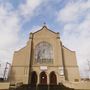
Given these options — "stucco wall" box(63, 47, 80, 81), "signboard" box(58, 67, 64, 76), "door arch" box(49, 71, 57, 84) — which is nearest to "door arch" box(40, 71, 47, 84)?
"door arch" box(49, 71, 57, 84)

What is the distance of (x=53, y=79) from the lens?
106 feet

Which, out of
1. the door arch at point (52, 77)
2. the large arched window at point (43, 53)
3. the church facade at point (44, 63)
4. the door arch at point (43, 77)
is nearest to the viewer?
the church facade at point (44, 63)

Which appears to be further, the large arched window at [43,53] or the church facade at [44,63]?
the large arched window at [43,53]

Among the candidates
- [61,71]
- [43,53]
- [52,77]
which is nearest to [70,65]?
[61,71]

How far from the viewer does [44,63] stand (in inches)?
1303

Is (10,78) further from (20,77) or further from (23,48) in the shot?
(23,48)

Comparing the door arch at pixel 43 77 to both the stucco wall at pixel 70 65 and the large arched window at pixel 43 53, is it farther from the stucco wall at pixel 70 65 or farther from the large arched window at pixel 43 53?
the stucco wall at pixel 70 65

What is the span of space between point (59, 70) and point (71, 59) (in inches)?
164

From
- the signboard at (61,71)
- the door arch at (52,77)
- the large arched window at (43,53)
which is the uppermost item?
the large arched window at (43,53)

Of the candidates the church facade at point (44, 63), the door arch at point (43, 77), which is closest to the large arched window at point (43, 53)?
the church facade at point (44, 63)

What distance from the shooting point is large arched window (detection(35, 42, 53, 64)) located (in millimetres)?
33562

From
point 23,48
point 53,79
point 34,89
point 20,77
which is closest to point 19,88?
point 34,89

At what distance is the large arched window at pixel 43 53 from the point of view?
3356 cm

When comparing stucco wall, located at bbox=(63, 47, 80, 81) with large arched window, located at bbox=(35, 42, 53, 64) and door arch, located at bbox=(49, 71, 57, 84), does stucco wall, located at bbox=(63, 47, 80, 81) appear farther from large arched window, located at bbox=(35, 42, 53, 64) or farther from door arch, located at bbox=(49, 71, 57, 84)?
large arched window, located at bbox=(35, 42, 53, 64)
